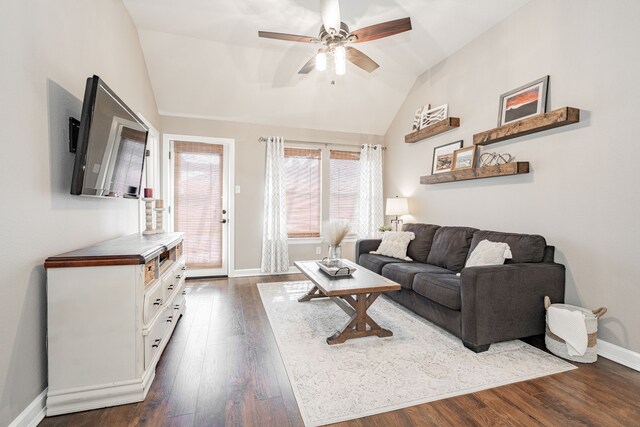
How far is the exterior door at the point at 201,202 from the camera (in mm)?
4535

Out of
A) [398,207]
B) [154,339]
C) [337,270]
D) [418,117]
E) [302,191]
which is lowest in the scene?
[154,339]

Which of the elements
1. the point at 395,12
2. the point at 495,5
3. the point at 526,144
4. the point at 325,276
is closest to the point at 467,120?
the point at 526,144

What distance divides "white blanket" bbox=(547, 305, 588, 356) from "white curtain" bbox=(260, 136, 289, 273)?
3543mm

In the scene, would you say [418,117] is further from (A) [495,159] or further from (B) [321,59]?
(B) [321,59]

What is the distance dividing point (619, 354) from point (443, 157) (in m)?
2.65

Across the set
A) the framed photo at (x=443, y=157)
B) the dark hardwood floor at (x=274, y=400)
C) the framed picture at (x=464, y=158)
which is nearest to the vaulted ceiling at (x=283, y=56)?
the framed photo at (x=443, y=157)

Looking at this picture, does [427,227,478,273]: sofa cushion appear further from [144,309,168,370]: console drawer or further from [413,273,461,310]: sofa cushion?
[144,309,168,370]: console drawer

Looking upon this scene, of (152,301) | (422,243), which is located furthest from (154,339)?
(422,243)

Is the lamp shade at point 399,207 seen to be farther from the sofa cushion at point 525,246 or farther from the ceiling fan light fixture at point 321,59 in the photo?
the ceiling fan light fixture at point 321,59

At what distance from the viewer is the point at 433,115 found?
4.22 metres

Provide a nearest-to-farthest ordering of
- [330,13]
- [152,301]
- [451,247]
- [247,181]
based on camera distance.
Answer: [152,301] → [330,13] → [451,247] → [247,181]

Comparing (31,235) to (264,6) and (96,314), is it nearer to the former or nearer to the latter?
(96,314)

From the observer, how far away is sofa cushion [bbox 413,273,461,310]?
2.44 meters

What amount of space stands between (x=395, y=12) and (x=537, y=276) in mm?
2951
